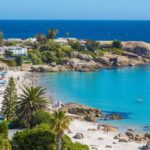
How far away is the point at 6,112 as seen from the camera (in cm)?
6106

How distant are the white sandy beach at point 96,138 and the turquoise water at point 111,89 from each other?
6.69 metres

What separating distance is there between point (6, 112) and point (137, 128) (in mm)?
19112

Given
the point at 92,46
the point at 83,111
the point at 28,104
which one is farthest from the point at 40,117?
the point at 92,46

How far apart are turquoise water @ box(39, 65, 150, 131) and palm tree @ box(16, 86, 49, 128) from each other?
19.5m

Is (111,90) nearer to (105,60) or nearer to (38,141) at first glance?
(105,60)

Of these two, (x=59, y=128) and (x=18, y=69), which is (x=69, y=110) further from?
(x=18, y=69)

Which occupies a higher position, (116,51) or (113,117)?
(116,51)

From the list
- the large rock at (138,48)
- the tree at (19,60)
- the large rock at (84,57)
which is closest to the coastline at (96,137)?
the tree at (19,60)

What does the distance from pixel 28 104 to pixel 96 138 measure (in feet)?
35.4

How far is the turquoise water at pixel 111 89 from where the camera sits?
79.0m

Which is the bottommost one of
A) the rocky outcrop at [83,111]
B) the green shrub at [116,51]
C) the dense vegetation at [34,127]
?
the rocky outcrop at [83,111]

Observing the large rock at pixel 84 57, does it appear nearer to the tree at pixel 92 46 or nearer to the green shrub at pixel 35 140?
the tree at pixel 92 46

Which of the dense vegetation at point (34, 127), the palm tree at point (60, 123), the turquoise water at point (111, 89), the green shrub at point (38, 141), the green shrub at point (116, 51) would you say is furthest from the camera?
the green shrub at point (116, 51)

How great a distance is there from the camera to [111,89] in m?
104
